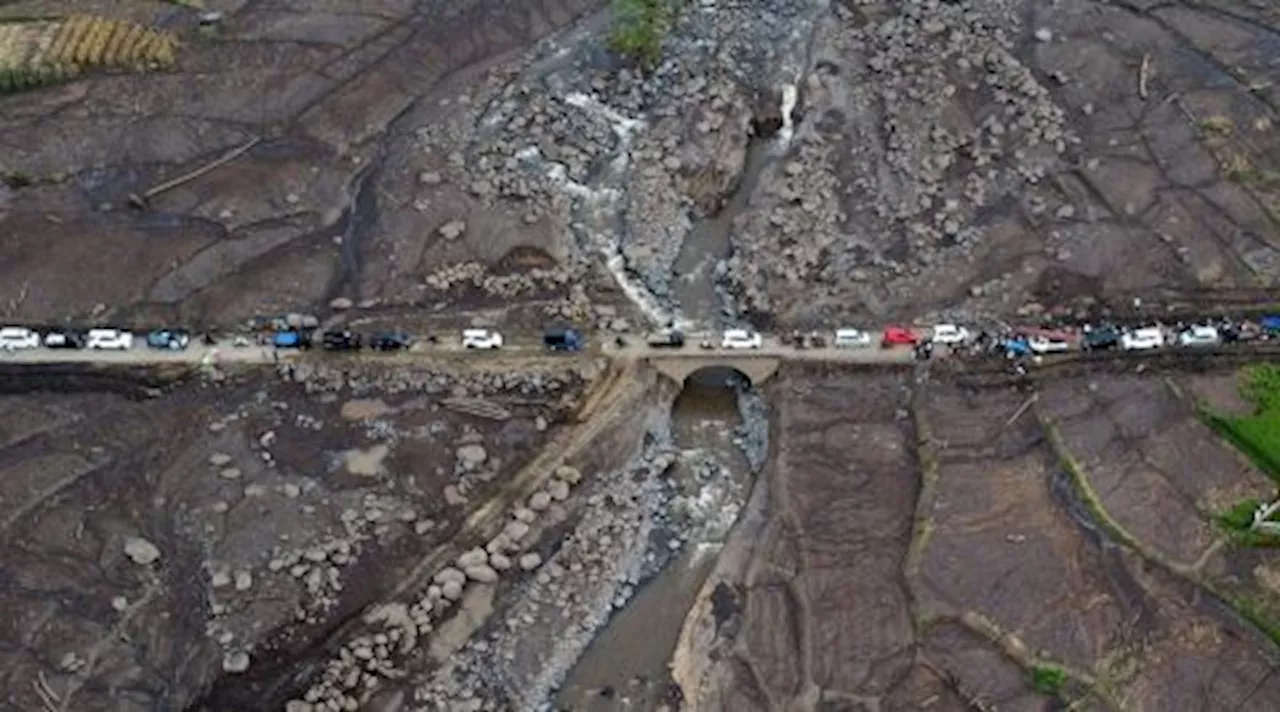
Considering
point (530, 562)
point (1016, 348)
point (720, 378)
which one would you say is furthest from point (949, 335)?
point (530, 562)

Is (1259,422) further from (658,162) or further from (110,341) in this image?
(110,341)

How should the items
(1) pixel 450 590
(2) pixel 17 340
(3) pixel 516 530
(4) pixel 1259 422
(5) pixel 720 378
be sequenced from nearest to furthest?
(1) pixel 450 590 → (3) pixel 516 530 → (4) pixel 1259 422 → (2) pixel 17 340 → (5) pixel 720 378

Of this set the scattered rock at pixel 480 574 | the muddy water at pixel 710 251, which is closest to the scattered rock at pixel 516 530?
the scattered rock at pixel 480 574

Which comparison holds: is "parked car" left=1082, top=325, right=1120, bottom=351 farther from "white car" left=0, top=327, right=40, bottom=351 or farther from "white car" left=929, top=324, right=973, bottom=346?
"white car" left=0, top=327, right=40, bottom=351

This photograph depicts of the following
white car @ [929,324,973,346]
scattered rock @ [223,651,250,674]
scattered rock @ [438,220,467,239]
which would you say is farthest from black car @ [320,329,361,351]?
white car @ [929,324,973,346]

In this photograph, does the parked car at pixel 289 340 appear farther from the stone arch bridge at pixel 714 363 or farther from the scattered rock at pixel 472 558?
the stone arch bridge at pixel 714 363
